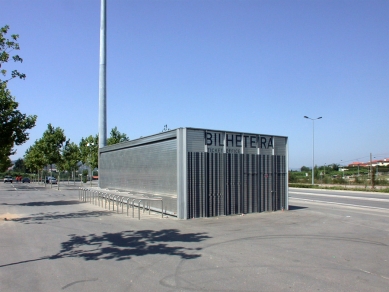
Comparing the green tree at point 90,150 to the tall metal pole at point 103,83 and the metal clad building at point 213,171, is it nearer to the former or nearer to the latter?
the tall metal pole at point 103,83

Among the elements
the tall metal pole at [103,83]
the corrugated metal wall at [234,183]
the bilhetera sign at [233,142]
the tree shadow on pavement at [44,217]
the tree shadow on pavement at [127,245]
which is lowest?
the tree shadow on pavement at [44,217]

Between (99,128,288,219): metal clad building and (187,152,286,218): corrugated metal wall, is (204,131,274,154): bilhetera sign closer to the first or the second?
(99,128,288,219): metal clad building

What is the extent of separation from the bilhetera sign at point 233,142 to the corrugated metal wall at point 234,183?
0.78 ft

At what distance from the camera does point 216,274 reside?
6027mm

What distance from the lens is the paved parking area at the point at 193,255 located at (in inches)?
220

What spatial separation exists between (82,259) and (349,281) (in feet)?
15.9

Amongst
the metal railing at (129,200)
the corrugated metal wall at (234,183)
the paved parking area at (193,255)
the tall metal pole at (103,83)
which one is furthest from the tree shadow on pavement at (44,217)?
the tall metal pole at (103,83)

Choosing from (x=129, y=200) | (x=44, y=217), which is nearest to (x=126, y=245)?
(x=44, y=217)

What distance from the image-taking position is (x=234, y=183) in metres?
14.2

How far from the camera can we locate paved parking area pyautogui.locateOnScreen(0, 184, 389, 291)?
559cm

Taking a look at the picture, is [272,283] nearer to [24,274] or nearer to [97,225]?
[24,274]

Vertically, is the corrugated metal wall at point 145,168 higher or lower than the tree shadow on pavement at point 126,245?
higher

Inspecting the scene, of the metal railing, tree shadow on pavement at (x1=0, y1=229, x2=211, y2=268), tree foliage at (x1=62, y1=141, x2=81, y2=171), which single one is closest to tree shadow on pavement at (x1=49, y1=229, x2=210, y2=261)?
tree shadow on pavement at (x1=0, y1=229, x2=211, y2=268)

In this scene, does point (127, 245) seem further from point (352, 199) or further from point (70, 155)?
point (70, 155)
